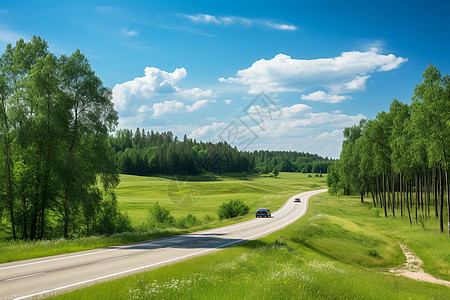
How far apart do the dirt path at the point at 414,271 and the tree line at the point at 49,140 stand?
89.7ft

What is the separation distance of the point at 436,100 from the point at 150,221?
38.7 m

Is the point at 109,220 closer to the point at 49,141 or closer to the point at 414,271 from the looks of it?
the point at 49,141

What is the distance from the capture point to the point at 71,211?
3098 cm

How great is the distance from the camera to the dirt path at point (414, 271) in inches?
853

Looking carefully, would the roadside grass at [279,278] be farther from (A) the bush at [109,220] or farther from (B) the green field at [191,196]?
(B) the green field at [191,196]

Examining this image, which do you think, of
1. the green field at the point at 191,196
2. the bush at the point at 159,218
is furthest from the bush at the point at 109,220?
the green field at the point at 191,196

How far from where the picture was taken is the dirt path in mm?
21675

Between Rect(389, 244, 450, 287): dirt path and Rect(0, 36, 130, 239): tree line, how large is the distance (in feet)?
89.7

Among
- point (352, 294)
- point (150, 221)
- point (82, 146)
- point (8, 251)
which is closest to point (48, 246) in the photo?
point (8, 251)

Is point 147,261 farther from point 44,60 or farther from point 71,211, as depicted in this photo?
point 44,60

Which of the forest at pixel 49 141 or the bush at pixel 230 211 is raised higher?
the forest at pixel 49 141

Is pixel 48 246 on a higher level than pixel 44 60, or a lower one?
lower

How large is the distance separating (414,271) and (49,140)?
109 ft

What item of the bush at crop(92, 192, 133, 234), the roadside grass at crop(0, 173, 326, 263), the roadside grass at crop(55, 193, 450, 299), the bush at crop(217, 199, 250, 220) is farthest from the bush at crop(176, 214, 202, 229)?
the roadside grass at crop(55, 193, 450, 299)
